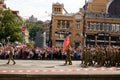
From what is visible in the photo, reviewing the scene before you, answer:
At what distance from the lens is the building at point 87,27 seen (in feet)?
326

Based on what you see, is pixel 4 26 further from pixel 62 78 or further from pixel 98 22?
pixel 62 78

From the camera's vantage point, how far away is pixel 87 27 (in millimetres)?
100125

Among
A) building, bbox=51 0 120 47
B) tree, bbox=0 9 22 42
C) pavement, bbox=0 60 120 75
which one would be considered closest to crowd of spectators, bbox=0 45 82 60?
pavement, bbox=0 60 120 75

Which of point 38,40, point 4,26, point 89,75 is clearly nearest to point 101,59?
point 89,75

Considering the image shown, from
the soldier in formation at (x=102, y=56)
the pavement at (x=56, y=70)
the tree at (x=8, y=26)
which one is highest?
the tree at (x=8, y=26)

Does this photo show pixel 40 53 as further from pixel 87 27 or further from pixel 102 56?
pixel 87 27

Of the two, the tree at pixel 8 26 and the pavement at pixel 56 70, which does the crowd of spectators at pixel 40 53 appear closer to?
the pavement at pixel 56 70

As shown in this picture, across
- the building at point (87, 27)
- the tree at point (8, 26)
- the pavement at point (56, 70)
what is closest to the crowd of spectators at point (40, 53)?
the pavement at point (56, 70)

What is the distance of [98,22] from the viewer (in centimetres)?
10200

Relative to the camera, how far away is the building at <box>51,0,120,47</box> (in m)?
99.3

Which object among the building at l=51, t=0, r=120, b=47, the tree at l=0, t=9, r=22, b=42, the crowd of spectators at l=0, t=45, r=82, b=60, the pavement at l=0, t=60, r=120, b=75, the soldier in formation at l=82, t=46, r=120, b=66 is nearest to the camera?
the pavement at l=0, t=60, r=120, b=75

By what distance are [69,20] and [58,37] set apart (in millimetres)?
4442

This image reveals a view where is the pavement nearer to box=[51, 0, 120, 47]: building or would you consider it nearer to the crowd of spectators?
the crowd of spectators

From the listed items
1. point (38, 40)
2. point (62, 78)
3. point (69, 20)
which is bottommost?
point (62, 78)
